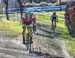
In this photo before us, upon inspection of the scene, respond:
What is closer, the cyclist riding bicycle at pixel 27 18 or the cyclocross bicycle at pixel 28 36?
the cyclist riding bicycle at pixel 27 18

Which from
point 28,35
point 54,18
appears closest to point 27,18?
point 28,35

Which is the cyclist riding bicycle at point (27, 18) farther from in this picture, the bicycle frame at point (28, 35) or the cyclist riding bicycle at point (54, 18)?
the cyclist riding bicycle at point (54, 18)

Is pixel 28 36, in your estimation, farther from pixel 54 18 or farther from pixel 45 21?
pixel 54 18

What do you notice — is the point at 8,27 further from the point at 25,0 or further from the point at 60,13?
the point at 60,13

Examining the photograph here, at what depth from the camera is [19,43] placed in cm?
792

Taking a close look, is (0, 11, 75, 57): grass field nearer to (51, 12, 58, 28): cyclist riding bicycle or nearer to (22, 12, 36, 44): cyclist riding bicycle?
(51, 12, 58, 28): cyclist riding bicycle

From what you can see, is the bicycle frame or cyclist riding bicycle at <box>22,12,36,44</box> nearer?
cyclist riding bicycle at <box>22,12,36,44</box>

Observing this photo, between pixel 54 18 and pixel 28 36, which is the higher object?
pixel 54 18

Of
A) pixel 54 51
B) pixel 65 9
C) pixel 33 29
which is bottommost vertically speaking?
pixel 54 51

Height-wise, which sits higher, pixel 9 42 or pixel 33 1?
pixel 33 1

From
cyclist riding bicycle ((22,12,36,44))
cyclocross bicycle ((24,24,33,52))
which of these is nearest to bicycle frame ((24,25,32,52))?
cyclocross bicycle ((24,24,33,52))

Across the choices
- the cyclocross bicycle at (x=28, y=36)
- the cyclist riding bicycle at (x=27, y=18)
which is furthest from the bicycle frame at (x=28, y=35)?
the cyclist riding bicycle at (x=27, y=18)

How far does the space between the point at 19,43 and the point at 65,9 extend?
4.84 feet

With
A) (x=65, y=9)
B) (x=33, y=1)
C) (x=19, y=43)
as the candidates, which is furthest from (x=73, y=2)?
(x=19, y=43)
